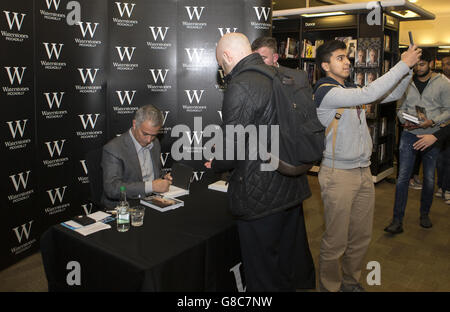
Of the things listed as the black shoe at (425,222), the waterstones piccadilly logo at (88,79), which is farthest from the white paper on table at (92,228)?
the black shoe at (425,222)

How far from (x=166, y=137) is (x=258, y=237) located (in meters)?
2.88

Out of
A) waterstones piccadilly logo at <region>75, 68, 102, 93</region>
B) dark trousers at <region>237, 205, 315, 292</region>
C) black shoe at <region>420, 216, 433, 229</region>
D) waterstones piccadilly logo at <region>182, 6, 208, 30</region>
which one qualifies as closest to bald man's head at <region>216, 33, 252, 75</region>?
dark trousers at <region>237, 205, 315, 292</region>

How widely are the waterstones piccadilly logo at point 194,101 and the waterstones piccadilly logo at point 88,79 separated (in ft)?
3.32

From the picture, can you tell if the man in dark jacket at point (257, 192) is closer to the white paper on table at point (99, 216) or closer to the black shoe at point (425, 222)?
the white paper on table at point (99, 216)

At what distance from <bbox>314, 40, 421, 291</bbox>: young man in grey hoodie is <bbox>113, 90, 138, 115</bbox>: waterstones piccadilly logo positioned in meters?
2.36

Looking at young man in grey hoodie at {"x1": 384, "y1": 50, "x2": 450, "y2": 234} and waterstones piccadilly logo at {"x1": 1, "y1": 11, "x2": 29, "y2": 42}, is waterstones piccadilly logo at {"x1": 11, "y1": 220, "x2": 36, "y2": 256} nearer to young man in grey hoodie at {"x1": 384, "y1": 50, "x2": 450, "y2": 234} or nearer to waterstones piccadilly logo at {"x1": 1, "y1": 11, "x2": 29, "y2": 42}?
waterstones piccadilly logo at {"x1": 1, "y1": 11, "x2": 29, "y2": 42}

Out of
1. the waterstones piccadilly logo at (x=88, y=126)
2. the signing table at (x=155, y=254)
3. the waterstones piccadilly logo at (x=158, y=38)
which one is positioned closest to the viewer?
the signing table at (x=155, y=254)

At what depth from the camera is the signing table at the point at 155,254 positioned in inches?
68.6

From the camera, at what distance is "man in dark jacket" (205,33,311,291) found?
71.9 inches

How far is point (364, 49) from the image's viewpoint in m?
5.93

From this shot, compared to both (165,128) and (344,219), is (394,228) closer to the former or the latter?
(344,219)

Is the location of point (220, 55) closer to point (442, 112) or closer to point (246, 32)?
point (246, 32)

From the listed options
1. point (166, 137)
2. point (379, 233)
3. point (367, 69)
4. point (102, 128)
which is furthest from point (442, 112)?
point (102, 128)

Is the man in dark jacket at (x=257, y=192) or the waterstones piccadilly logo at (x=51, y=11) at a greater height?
the waterstones piccadilly logo at (x=51, y=11)
